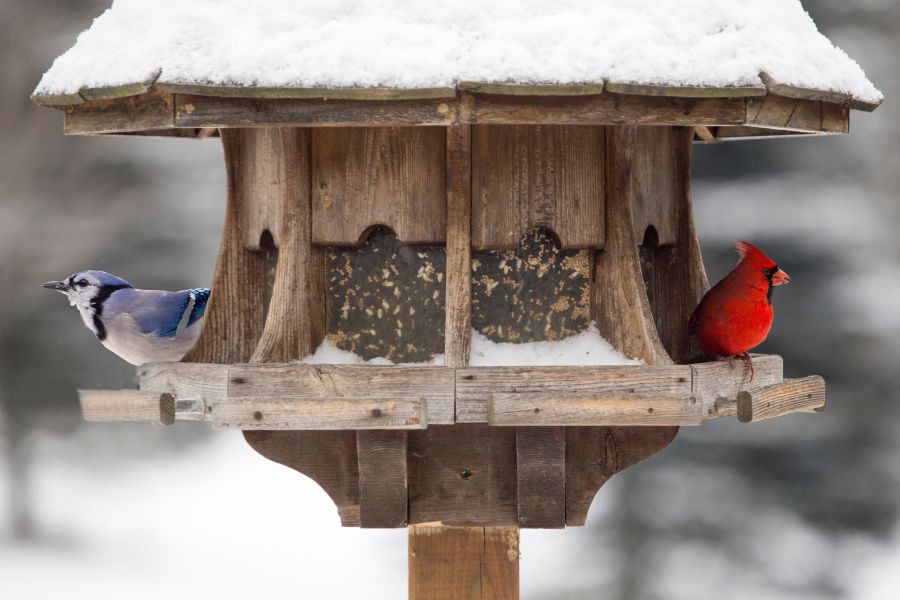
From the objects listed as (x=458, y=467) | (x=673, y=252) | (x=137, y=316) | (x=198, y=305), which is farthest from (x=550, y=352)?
(x=137, y=316)

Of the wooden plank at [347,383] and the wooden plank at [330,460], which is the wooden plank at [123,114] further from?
the wooden plank at [330,460]

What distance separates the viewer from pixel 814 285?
29.1ft

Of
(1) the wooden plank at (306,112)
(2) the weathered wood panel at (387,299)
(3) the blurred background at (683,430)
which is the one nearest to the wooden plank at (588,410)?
(2) the weathered wood panel at (387,299)

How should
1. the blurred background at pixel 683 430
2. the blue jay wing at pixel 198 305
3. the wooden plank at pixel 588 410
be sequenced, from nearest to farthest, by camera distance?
the wooden plank at pixel 588 410
the blue jay wing at pixel 198 305
the blurred background at pixel 683 430

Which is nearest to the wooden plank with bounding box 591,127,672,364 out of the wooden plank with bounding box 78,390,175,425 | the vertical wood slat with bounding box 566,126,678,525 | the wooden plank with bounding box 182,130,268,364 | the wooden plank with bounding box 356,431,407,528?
the vertical wood slat with bounding box 566,126,678,525

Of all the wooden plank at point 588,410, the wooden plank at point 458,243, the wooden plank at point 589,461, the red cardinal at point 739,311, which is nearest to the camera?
the wooden plank at point 588,410

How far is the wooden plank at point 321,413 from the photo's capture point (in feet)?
10.0

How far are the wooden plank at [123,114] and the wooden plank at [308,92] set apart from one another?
0.38ft

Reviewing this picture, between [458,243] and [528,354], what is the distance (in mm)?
408

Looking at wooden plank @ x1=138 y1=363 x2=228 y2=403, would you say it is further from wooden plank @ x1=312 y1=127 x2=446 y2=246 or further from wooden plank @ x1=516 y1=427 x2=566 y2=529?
wooden plank @ x1=516 y1=427 x2=566 y2=529

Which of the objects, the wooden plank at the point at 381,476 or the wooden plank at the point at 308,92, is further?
the wooden plank at the point at 381,476

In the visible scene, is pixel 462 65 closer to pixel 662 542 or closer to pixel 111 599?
pixel 662 542

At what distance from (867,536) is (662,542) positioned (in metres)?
1.53

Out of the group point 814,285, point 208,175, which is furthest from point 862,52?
point 208,175
